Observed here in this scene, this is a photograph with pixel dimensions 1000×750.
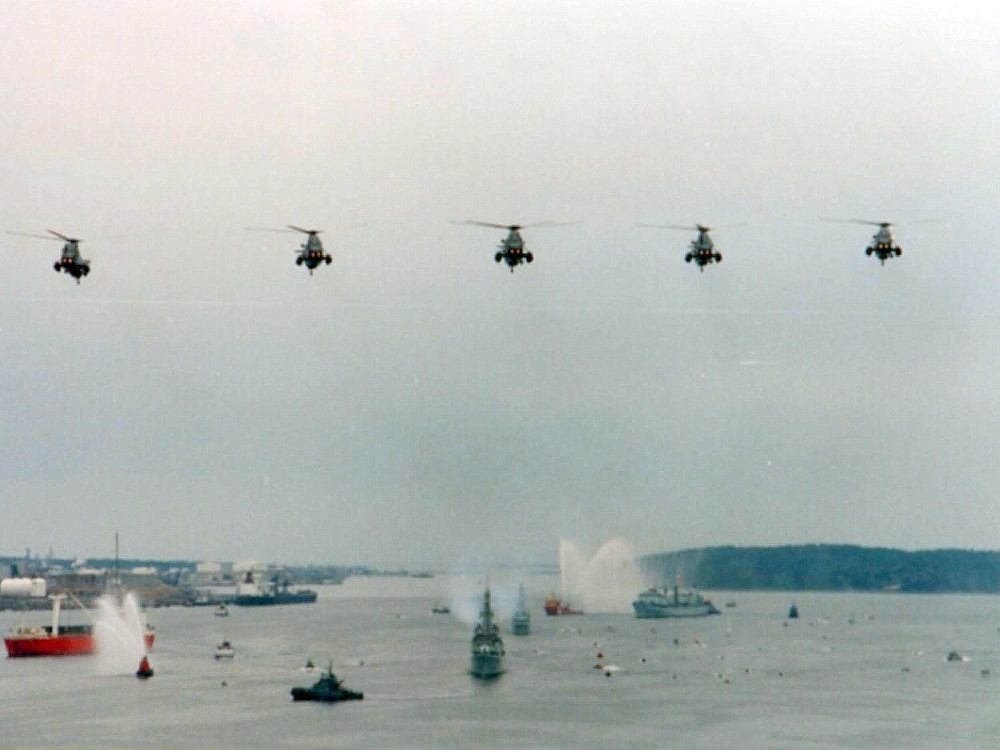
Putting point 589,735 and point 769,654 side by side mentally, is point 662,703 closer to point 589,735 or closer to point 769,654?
point 589,735

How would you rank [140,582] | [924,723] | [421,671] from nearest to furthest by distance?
[924,723] → [421,671] → [140,582]

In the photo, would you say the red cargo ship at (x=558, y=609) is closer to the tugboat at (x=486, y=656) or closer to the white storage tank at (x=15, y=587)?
the white storage tank at (x=15, y=587)

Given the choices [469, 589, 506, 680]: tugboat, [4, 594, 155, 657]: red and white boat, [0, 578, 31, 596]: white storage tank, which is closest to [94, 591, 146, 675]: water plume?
[4, 594, 155, 657]: red and white boat

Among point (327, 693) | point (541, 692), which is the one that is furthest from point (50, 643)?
point (541, 692)

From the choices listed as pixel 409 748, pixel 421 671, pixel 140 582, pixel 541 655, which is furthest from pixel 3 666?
pixel 140 582

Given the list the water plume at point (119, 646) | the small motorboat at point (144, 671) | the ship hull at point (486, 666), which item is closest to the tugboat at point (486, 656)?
the ship hull at point (486, 666)

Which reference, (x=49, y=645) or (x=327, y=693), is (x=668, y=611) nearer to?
(x=49, y=645)
